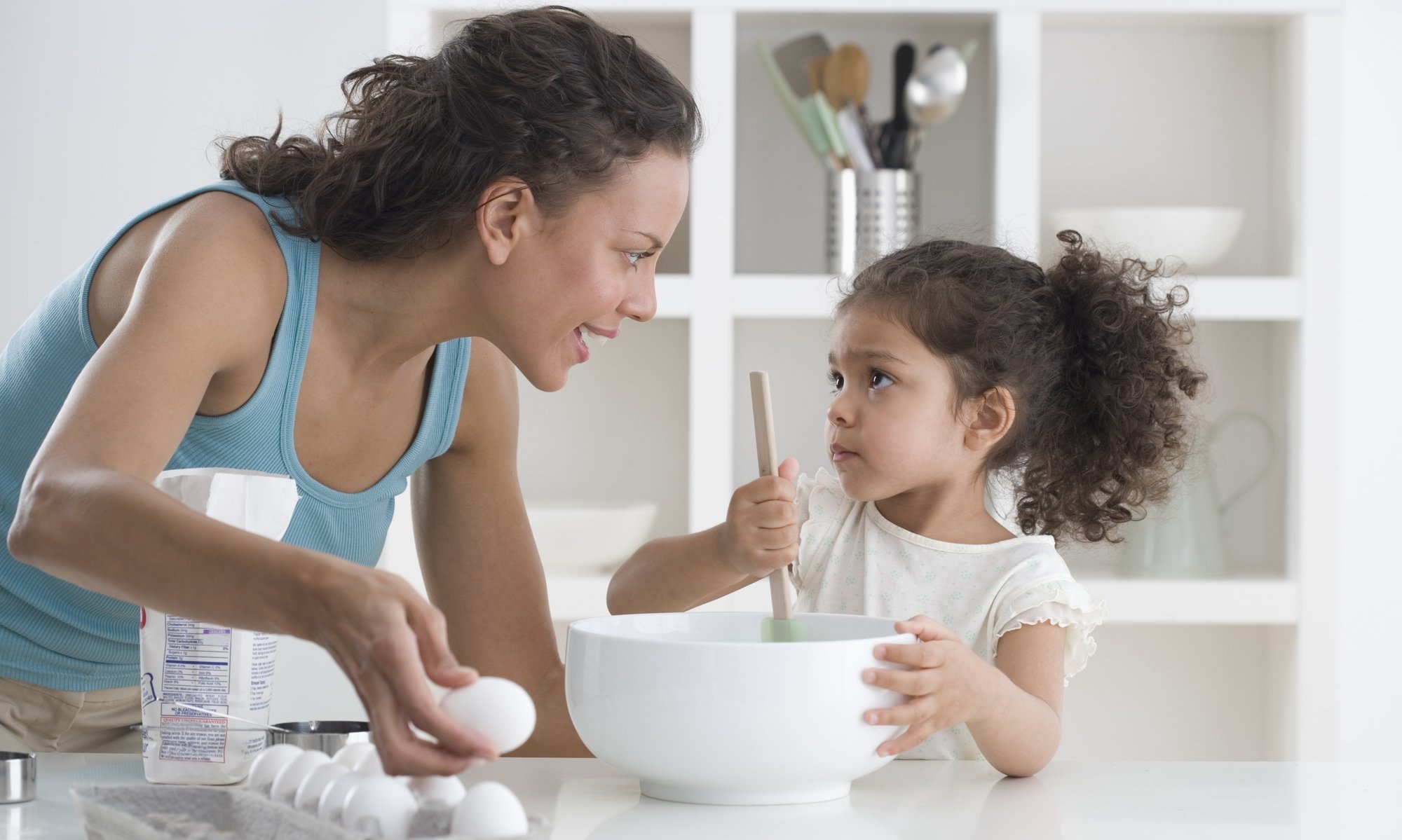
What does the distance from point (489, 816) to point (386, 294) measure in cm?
69

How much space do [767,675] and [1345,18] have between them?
2.04 metres

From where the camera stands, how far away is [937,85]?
2.12 metres

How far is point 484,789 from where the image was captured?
57cm

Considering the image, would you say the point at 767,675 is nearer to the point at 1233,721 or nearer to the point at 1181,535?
the point at 1181,535

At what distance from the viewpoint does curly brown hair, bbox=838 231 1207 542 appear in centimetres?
120

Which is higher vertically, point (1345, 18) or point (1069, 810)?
point (1345, 18)

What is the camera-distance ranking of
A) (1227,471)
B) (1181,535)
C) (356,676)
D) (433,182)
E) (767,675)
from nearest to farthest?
(356,676) < (767,675) < (433,182) < (1181,535) < (1227,471)

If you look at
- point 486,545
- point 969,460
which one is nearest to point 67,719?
point 486,545

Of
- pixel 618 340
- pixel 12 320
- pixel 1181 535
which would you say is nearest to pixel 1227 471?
pixel 1181 535

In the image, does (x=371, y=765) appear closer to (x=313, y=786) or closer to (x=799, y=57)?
(x=313, y=786)

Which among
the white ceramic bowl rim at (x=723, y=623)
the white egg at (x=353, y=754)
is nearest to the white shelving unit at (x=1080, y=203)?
the white ceramic bowl rim at (x=723, y=623)

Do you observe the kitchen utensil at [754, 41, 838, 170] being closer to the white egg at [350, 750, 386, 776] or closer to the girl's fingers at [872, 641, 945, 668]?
the girl's fingers at [872, 641, 945, 668]

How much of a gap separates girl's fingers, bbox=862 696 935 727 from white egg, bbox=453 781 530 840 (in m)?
0.22

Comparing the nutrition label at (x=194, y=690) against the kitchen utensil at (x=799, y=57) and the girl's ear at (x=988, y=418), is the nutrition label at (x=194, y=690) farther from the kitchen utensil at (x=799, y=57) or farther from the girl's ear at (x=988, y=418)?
the kitchen utensil at (x=799, y=57)
